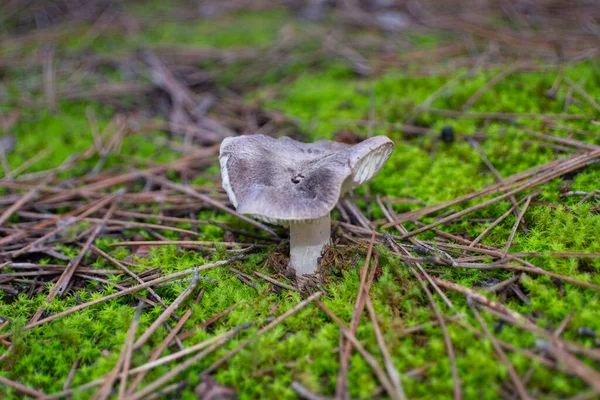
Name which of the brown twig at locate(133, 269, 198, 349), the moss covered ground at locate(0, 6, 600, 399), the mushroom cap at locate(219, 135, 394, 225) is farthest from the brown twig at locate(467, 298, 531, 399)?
the brown twig at locate(133, 269, 198, 349)

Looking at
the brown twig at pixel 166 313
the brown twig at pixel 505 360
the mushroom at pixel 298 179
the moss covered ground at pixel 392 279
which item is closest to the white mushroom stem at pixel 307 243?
the mushroom at pixel 298 179

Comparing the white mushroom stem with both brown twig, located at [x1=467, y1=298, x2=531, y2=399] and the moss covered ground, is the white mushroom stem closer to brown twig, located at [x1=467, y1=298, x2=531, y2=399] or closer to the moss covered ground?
the moss covered ground

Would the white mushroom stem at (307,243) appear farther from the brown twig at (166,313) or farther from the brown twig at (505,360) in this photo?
the brown twig at (505,360)

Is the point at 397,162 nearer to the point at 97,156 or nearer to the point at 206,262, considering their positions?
the point at 206,262

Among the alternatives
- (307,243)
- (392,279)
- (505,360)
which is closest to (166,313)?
(307,243)

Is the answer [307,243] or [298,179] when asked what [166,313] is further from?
[298,179]

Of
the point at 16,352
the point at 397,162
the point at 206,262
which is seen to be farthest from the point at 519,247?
the point at 16,352
